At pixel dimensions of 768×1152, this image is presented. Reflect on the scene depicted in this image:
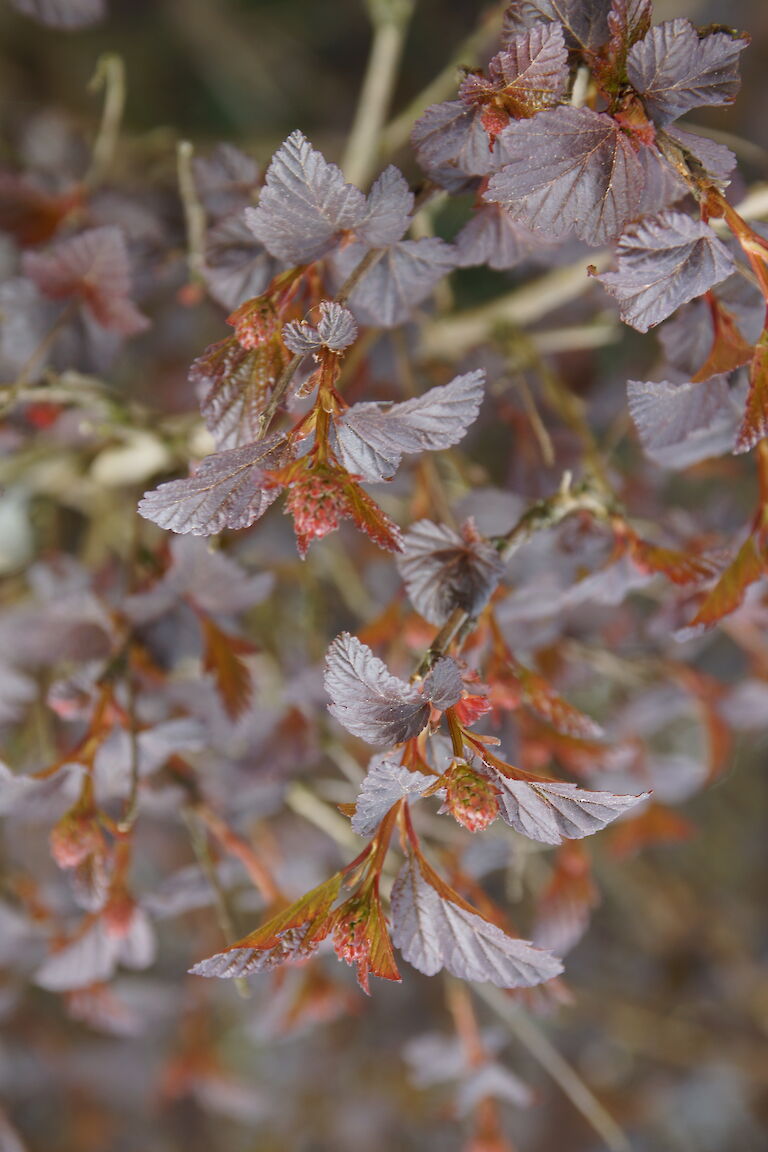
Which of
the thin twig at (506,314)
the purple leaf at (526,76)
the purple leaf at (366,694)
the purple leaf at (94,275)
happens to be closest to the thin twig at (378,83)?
the thin twig at (506,314)

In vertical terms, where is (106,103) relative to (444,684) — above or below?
above

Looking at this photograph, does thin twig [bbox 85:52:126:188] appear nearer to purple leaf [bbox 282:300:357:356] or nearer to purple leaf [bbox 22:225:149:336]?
purple leaf [bbox 22:225:149:336]

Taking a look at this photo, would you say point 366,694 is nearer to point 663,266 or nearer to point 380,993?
point 663,266

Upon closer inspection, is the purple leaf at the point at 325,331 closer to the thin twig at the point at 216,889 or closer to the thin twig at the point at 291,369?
the thin twig at the point at 291,369

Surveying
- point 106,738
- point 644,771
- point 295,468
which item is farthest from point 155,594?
point 644,771

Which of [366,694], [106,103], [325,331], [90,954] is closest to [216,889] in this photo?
[90,954]
